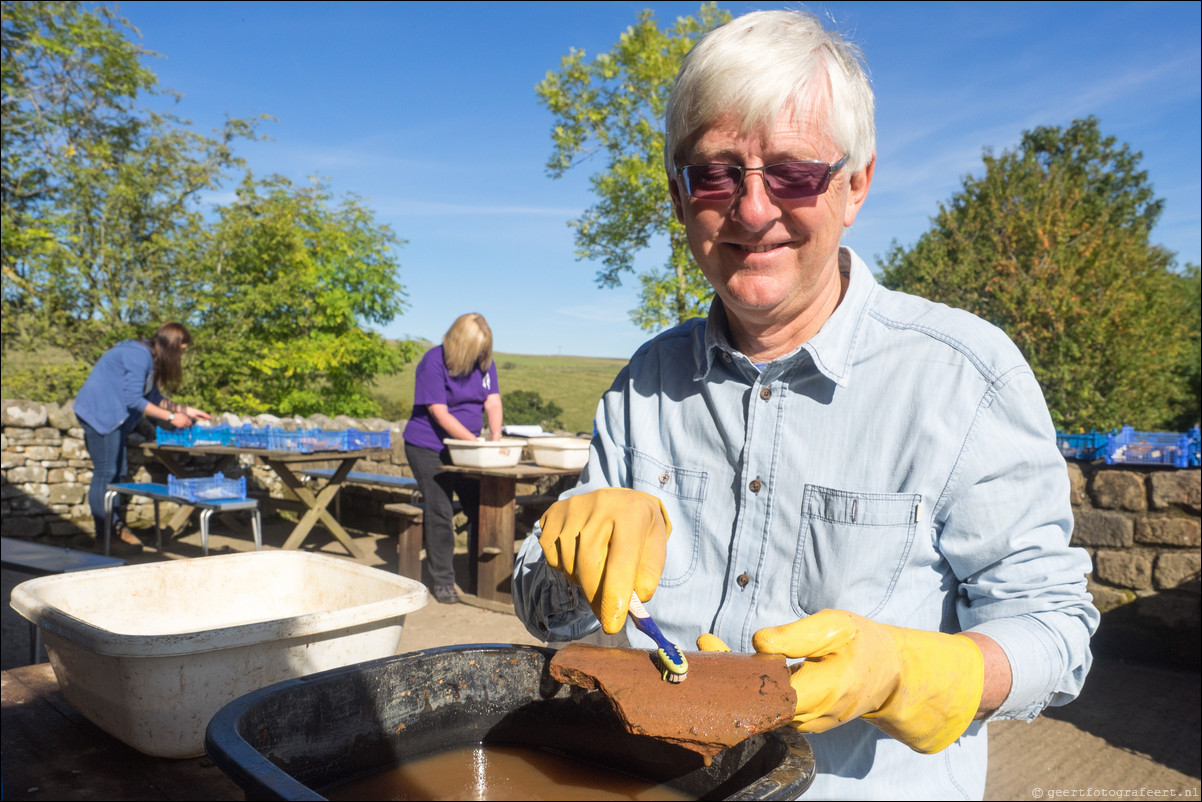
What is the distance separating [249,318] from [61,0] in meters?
5.32

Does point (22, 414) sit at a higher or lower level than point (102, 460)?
higher

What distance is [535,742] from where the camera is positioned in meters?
1.05

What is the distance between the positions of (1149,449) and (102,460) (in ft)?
24.5

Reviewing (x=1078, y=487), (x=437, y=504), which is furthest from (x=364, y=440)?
(x=1078, y=487)

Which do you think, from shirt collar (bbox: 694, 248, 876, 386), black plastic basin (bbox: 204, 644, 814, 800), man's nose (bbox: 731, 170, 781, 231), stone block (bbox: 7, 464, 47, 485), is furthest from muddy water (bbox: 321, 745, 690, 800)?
stone block (bbox: 7, 464, 47, 485)

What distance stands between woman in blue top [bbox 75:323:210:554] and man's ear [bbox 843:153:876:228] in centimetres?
623

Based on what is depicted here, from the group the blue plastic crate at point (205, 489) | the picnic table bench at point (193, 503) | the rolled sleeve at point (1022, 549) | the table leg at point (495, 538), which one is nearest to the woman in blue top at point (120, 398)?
the picnic table bench at point (193, 503)

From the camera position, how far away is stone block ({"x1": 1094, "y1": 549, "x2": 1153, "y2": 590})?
4.65 meters

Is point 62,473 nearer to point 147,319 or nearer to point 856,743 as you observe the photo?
point 147,319

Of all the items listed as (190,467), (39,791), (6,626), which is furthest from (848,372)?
(190,467)

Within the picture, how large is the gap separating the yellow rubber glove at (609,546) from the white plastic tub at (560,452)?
384cm

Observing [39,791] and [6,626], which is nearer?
[39,791]

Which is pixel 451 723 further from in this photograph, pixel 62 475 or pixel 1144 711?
pixel 62 475

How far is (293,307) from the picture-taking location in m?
12.2
